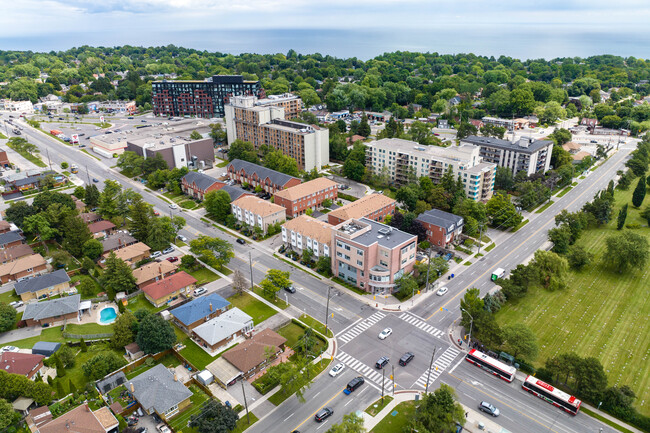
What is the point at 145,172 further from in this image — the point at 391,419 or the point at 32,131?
the point at 391,419

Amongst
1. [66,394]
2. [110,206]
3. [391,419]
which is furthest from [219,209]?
[391,419]

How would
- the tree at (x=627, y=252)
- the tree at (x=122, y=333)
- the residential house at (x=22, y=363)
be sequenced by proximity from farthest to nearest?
the tree at (x=627, y=252) < the tree at (x=122, y=333) < the residential house at (x=22, y=363)

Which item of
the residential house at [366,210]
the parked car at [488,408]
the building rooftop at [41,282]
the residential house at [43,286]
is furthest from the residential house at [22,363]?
the parked car at [488,408]

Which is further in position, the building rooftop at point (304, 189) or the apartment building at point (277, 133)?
the apartment building at point (277, 133)

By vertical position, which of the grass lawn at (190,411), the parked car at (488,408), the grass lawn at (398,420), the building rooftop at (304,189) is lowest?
the grass lawn at (398,420)

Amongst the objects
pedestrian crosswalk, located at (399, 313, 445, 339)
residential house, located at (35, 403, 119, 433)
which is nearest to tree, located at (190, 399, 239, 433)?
residential house, located at (35, 403, 119, 433)

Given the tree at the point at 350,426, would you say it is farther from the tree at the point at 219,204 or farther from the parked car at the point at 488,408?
the tree at the point at 219,204
